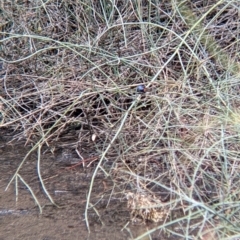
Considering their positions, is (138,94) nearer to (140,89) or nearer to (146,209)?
(140,89)

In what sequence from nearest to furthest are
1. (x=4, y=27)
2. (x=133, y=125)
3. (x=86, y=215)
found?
(x=86, y=215), (x=133, y=125), (x=4, y=27)

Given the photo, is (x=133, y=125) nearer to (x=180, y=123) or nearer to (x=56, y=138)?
(x=180, y=123)

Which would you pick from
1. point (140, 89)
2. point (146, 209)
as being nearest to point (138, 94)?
point (140, 89)

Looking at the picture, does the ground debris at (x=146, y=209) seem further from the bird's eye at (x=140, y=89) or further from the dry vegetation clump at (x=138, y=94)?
the bird's eye at (x=140, y=89)

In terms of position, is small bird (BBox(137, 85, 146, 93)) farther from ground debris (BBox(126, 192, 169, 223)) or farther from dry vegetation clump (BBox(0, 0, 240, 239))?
ground debris (BBox(126, 192, 169, 223))

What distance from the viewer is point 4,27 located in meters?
3.80

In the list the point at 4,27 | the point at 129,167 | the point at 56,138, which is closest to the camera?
the point at 129,167

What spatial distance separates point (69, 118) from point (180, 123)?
68 cm

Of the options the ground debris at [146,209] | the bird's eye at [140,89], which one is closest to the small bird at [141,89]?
the bird's eye at [140,89]

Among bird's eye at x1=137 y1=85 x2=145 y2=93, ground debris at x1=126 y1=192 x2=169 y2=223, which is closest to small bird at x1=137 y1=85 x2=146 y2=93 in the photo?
bird's eye at x1=137 y1=85 x2=145 y2=93

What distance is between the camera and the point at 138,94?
298 cm

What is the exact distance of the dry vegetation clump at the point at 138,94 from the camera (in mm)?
2477

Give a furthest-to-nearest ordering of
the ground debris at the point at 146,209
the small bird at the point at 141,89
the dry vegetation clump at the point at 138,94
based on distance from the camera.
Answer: the small bird at the point at 141,89 → the dry vegetation clump at the point at 138,94 → the ground debris at the point at 146,209

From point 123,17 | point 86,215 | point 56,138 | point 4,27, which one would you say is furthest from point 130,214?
point 4,27
